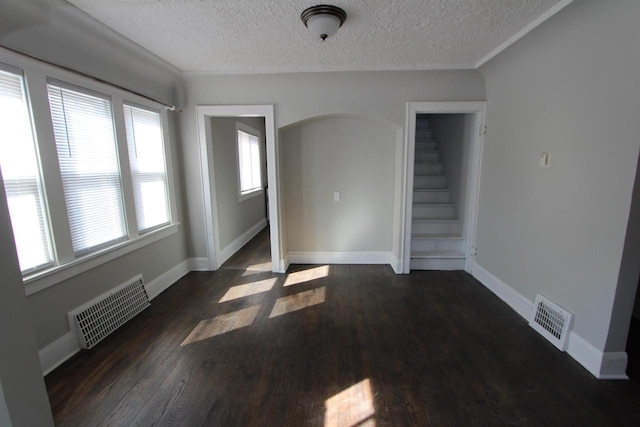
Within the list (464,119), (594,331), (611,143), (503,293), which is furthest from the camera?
Result: (464,119)

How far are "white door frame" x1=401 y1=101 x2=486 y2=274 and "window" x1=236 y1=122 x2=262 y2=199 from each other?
2.94 meters

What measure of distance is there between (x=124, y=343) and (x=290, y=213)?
2.31 metres

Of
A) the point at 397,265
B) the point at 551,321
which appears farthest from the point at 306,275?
the point at 551,321

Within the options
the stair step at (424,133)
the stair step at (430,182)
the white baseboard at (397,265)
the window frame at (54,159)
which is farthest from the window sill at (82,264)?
the stair step at (424,133)

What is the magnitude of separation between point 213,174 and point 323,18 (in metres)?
2.38

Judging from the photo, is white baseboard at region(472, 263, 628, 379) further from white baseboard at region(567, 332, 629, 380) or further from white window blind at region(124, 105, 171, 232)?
white window blind at region(124, 105, 171, 232)

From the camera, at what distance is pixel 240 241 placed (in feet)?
16.4

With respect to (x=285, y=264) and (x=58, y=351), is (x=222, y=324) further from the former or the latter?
(x=285, y=264)

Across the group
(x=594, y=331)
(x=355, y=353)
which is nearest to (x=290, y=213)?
(x=355, y=353)

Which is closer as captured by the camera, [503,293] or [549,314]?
[549,314]

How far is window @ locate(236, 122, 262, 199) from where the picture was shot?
5.19 metres

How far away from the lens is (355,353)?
85.9 inches

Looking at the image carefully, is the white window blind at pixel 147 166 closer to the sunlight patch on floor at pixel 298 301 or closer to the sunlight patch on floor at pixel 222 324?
the sunlight patch on floor at pixel 222 324

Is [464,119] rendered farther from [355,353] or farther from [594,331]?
[355,353]
